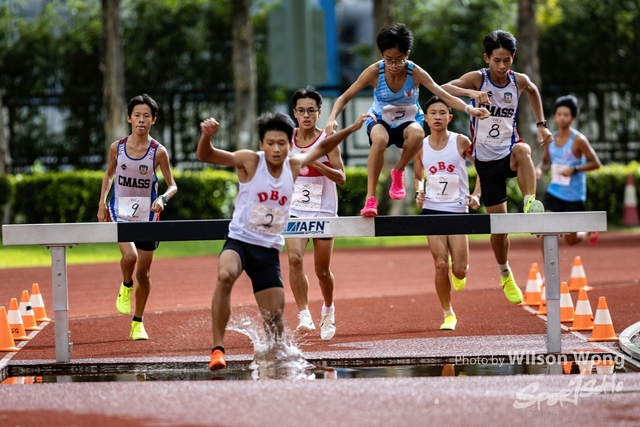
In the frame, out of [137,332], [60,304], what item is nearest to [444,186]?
[137,332]

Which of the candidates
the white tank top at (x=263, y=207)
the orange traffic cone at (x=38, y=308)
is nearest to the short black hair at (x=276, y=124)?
the white tank top at (x=263, y=207)

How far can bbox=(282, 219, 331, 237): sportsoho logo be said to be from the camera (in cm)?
862

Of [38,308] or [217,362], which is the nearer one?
[217,362]

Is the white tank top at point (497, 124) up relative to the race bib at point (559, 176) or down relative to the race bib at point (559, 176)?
up

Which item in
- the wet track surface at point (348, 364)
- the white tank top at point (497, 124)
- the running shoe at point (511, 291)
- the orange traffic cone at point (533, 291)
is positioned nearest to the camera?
the wet track surface at point (348, 364)

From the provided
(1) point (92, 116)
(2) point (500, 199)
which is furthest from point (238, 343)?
(1) point (92, 116)

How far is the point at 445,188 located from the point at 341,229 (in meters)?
1.74

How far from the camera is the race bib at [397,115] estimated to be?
372 inches

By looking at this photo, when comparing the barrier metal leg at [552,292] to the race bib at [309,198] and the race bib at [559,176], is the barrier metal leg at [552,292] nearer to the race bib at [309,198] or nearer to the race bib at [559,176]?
the race bib at [309,198]

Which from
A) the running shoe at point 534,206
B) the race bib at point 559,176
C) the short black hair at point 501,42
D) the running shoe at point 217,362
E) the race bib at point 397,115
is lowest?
the running shoe at point 217,362

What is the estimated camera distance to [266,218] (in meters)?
7.84

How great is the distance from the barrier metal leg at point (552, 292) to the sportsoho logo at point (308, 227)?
1752mm

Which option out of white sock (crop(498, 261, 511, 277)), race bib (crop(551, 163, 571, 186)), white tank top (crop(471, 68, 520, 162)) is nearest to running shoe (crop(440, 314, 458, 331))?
white sock (crop(498, 261, 511, 277))

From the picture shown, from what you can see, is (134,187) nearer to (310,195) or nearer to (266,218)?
(310,195)
